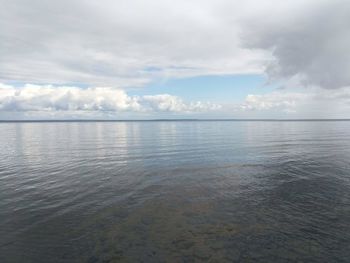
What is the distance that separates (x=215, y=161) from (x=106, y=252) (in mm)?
35079

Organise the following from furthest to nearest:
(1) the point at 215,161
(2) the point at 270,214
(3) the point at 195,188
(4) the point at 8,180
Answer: (1) the point at 215,161
(4) the point at 8,180
(3) the point at 195,188
(2) the point at 270,214

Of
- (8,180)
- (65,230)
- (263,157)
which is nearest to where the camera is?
(65,230)

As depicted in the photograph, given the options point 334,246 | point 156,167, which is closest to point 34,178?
point 156,167

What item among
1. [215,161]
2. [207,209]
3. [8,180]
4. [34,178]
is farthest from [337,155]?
[8,180]

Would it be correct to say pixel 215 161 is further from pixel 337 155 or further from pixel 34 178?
pixel 34 178

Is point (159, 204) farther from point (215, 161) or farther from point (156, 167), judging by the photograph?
point (215, 161)

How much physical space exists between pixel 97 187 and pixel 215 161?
82.4ft

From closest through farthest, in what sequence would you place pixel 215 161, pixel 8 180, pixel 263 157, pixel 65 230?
pixel 65 230
pixel 8 180
pixel 215 161
pixel 263 157

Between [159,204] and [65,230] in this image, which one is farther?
[159,204]

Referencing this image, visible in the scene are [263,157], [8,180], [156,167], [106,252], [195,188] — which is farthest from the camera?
[263,157]

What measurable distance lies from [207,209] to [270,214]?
5.97 metres

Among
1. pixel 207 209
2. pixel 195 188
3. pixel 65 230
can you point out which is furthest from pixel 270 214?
pixel 65 230

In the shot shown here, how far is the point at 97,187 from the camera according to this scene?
33.5 meters

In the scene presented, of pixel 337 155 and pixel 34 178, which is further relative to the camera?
pixel 337 155
